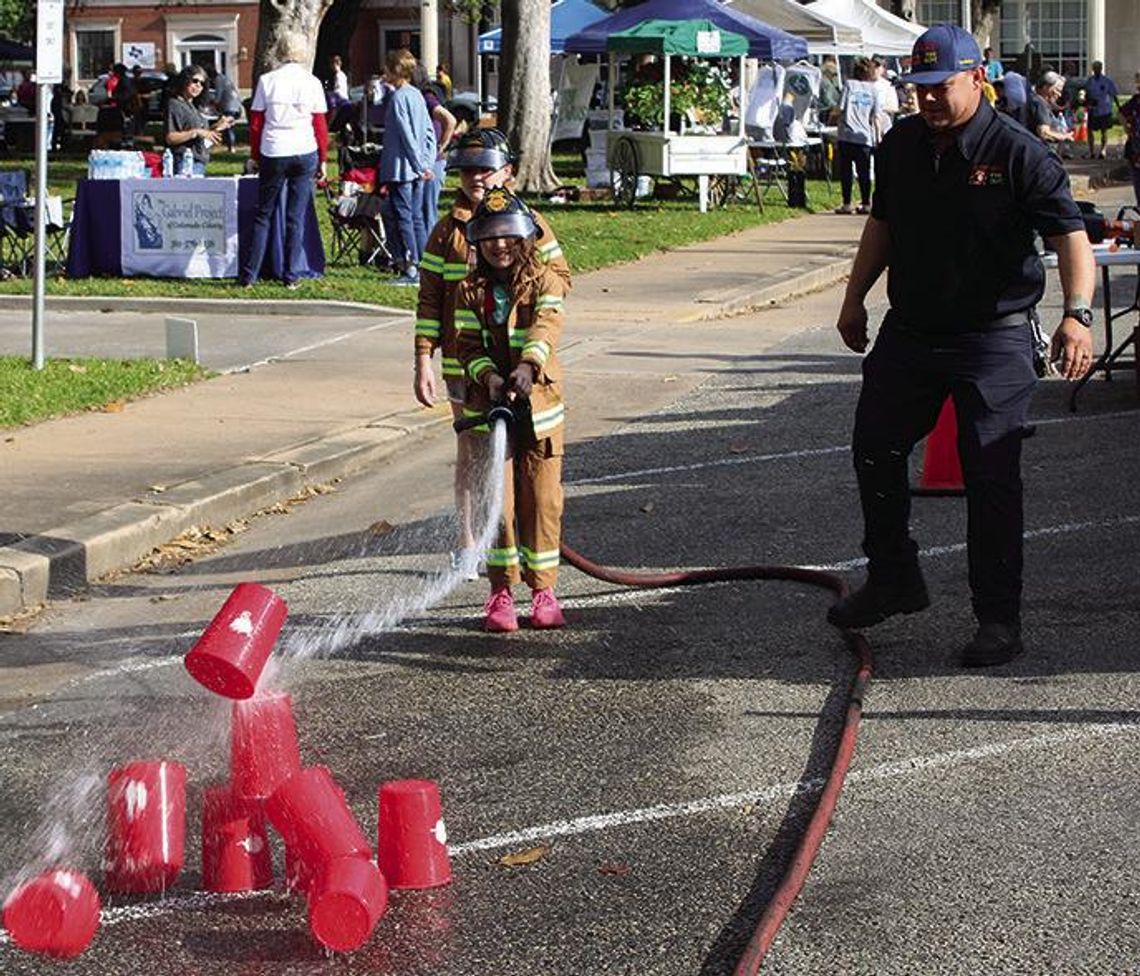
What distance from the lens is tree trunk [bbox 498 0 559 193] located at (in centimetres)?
2880

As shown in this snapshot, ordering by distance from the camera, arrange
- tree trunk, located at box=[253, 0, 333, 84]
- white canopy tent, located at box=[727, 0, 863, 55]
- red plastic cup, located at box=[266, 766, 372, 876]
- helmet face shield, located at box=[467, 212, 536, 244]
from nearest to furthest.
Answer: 1. red plastic cup, located at box=[266, 766, 372, 876]
2. helmet face shield, located at box=[467, 212, 536, 244]
3. tree trunk, located at box=[253, 0, 333, 84]
4. white canopy tent, located at box=[727, 0, 863, 55]

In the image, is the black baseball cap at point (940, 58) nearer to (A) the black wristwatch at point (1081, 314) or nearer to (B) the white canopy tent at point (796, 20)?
(A) the black wristwatch at point (1081, 314)

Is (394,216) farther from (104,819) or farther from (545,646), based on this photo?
(104,819)

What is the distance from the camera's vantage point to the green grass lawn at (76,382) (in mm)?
12836

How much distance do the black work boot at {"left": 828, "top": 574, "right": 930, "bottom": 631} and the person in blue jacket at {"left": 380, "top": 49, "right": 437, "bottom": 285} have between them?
11688mm

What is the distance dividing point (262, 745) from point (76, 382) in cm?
843

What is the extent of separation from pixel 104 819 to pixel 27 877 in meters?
0.37

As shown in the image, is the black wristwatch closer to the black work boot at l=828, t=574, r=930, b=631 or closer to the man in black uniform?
the man in black uniform

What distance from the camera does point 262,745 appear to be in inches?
225

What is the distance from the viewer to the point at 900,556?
25.8 ft

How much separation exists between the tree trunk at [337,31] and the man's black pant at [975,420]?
137ft

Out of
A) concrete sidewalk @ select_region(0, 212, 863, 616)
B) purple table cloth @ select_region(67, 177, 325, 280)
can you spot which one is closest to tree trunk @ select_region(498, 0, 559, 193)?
concrete sidewalk @ select_region(0, 212, 863, 616)

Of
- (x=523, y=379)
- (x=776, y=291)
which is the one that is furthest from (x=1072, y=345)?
(x=776, y=291)

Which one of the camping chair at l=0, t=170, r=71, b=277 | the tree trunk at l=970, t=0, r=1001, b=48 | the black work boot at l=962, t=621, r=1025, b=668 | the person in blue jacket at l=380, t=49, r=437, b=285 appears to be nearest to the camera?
the black work boot at l=962, t=621, r=1025, b=668
